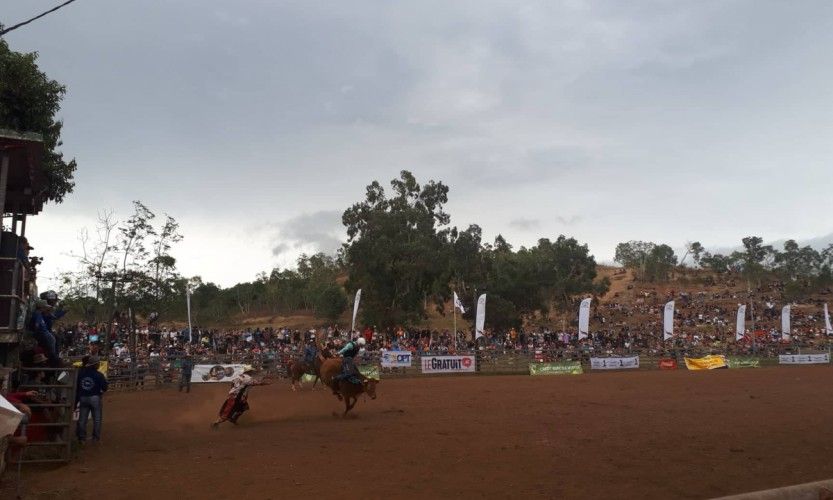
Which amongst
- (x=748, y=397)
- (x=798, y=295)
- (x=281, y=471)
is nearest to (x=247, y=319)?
(x=798, y=295)

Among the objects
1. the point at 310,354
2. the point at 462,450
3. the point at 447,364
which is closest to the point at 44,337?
the point at 462,450

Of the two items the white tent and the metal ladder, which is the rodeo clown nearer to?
the metal ladder

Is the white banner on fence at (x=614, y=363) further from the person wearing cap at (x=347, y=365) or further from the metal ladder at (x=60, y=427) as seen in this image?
the metal ladder at (x=60, y=427)

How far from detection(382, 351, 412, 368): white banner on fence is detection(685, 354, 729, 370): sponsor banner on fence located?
17.1 meters

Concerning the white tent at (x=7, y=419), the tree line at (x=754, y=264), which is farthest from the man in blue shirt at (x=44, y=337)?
the tree line at (x=754, y=264)

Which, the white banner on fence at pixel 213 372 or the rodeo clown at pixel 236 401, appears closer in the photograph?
the rodeo clown at pixel 236 401

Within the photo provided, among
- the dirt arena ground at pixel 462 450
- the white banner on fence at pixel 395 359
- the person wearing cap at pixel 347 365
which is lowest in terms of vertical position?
the white banner on fence at pixel 395 359

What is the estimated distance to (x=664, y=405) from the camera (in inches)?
703

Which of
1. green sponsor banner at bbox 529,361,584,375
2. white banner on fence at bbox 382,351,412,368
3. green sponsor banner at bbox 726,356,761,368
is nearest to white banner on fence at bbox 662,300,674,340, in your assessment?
green sponsor banner at bbox 726,356,761,368

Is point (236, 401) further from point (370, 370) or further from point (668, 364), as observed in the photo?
point (668, 364)

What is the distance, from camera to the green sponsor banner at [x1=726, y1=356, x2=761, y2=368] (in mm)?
40125

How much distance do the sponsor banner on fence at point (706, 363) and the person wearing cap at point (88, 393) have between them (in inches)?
1370

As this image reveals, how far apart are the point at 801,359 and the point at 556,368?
725 inches

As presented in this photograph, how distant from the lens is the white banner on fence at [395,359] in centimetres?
3481
